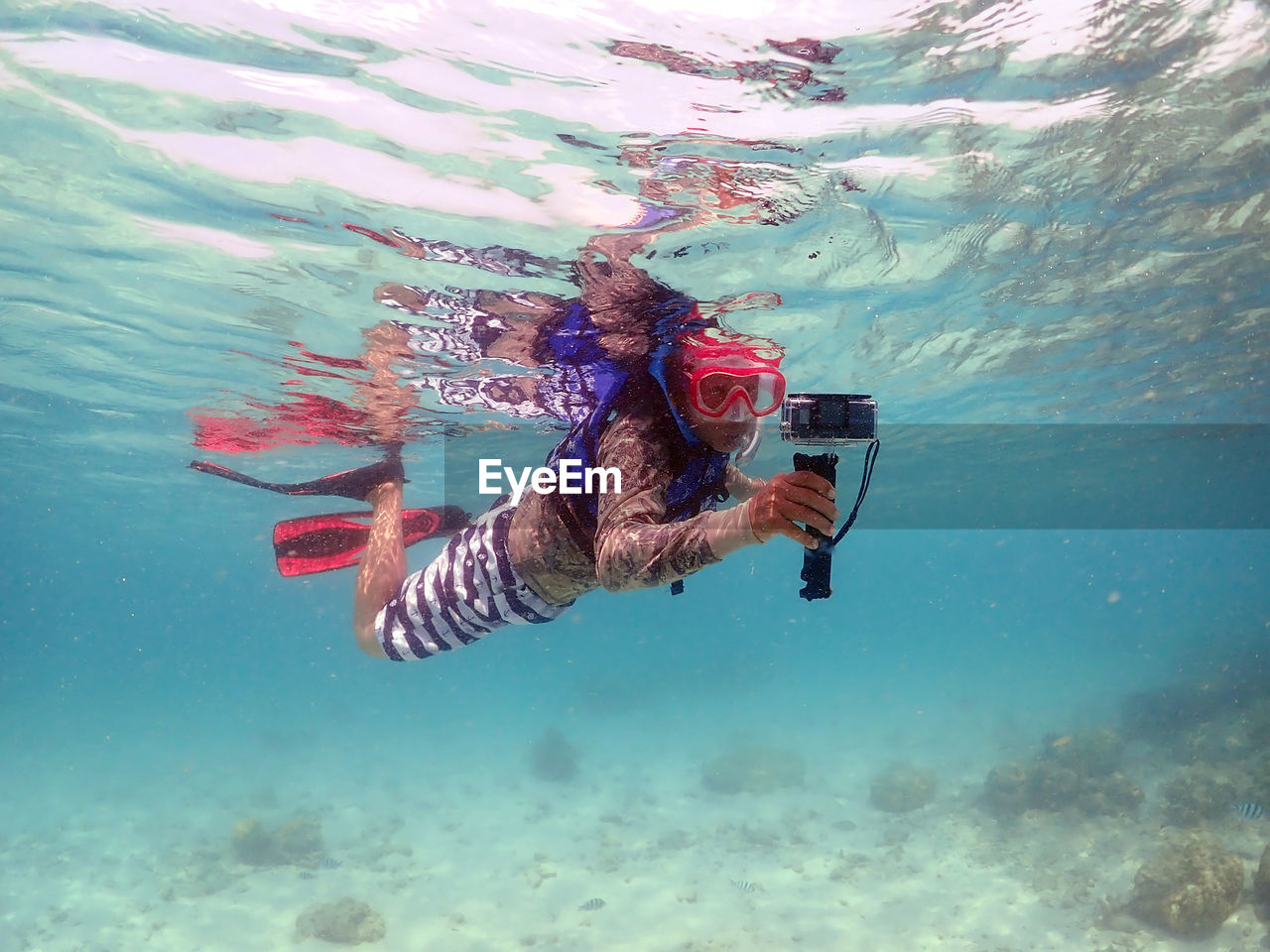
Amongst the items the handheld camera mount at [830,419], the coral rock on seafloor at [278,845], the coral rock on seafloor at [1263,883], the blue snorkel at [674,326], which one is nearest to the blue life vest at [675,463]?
the handheld camera mount at [830,419]

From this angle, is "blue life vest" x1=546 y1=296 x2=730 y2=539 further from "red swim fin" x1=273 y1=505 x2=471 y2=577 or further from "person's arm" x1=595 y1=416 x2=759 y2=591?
"red swim fin" x1=273 y1=505 x2=471 y2=577

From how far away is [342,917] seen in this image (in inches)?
543

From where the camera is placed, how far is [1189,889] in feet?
37.2

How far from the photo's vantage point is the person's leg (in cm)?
682

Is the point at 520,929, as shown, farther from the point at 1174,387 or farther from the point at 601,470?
the point at 1174,387

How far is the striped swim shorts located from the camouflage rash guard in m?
0.21

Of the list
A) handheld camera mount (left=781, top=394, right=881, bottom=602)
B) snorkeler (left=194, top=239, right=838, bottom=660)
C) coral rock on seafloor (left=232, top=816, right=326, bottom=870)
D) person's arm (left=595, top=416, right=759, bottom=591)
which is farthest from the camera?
coral rock on seafloor (left=232, top=816, right=326, bottom=870)

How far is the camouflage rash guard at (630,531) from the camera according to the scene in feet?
9.29

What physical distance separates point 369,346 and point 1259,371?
66.4 ft

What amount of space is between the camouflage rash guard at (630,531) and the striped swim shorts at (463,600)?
21 cm

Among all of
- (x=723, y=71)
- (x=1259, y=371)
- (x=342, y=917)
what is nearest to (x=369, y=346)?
(x=723, y=71)

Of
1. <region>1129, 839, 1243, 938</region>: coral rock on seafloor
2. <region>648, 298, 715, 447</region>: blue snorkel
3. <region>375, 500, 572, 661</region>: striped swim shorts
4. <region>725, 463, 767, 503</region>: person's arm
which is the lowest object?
<region>1129, 839, 1243, 938</region>: coral rock on seafloor

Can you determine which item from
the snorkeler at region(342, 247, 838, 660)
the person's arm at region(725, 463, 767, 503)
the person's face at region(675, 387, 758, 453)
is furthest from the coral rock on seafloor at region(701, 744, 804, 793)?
the person's face at region(675, 387, 758, 453)

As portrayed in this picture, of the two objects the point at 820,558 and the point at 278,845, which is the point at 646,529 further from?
the point at 278,845
